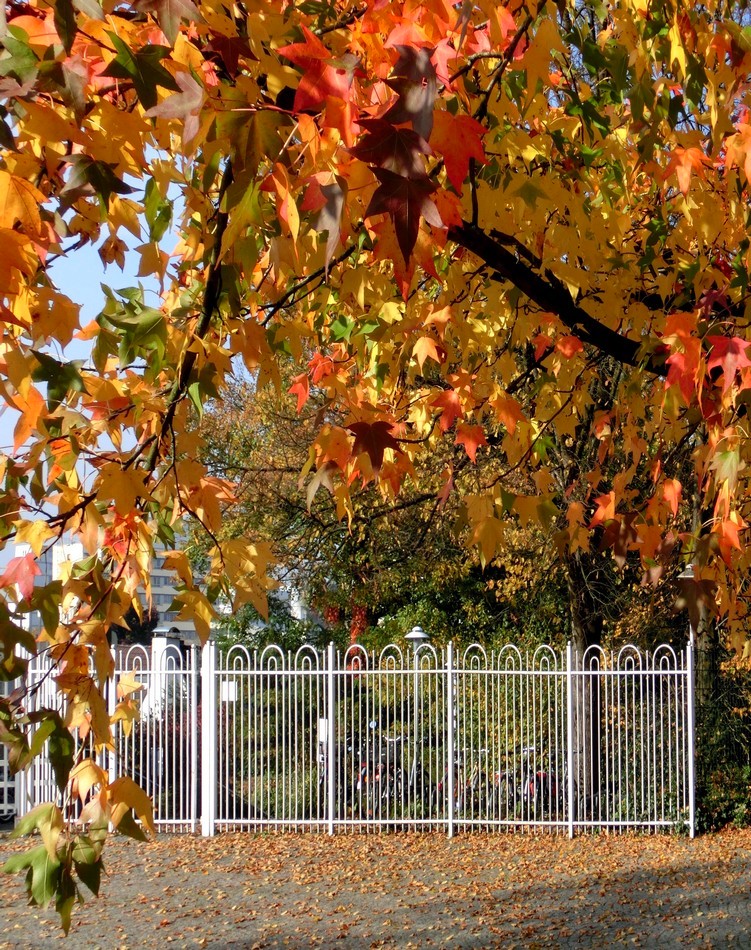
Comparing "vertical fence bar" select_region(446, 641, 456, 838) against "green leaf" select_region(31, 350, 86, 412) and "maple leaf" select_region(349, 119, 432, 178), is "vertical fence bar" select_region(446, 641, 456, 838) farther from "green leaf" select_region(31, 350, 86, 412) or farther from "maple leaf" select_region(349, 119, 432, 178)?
"maple leaf" select_region(349, 119, 432, 178)

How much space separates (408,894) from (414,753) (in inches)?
94.8

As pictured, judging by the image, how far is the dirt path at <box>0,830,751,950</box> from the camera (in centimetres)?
733

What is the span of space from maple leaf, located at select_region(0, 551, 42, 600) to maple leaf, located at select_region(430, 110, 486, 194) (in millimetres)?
1105

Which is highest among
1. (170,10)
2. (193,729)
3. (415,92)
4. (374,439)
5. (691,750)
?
(170,10)

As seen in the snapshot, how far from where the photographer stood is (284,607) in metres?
23.9

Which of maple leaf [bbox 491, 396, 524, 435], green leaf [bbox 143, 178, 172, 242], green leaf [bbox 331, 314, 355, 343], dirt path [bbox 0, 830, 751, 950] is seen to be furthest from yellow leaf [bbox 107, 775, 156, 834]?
dirt path [bbox 0, 830, 751, 950]

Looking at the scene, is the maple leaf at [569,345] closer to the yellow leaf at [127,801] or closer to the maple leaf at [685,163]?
the maple leaf at [685,163]

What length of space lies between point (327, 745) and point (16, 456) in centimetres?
897

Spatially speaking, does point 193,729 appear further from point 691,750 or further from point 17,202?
point 17,202

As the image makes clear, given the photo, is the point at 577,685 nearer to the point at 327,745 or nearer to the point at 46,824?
the point at 327,745

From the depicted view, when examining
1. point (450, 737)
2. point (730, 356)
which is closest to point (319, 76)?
point (730, 356)

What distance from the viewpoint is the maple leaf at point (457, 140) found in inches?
68.3

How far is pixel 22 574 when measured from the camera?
Result: 6.98 feet

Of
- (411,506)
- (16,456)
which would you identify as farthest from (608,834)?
(16,456)
